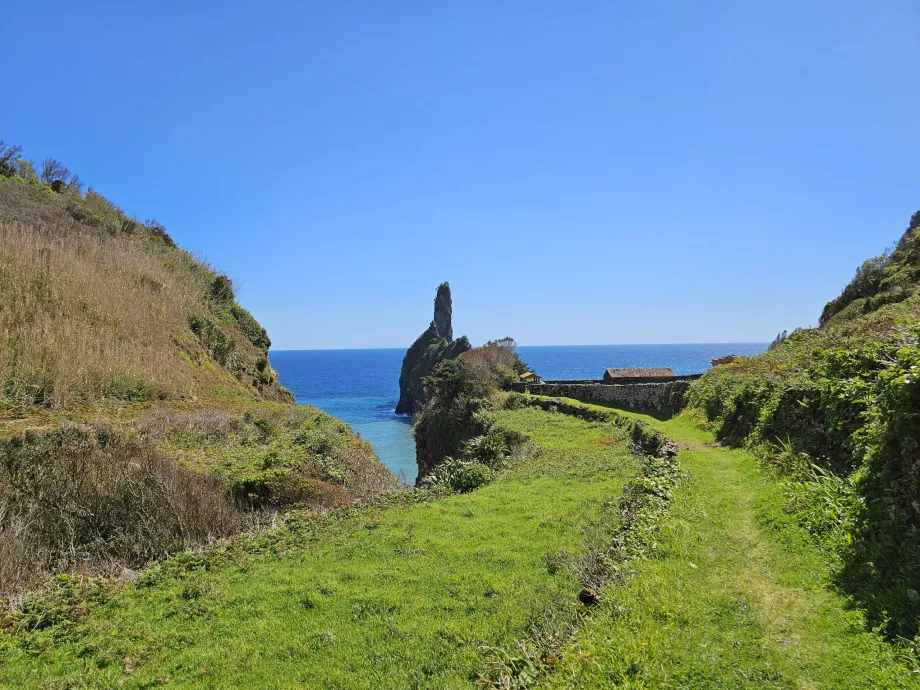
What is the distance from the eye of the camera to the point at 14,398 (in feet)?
49.8

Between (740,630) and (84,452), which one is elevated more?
(84,452)

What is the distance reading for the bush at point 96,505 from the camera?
9.00 m

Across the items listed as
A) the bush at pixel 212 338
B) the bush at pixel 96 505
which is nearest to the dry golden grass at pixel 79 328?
the bush at pixel 212 338

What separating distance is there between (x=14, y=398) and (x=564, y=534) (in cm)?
1652

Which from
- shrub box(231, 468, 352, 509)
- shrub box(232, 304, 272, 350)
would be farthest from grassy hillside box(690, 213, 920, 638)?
shrub box(232, 304, 272, 350)

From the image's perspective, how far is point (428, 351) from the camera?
112m

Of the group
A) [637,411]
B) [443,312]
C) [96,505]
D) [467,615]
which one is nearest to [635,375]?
[637,411]

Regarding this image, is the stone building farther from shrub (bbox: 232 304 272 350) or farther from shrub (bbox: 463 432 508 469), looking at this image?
shrub (bbox: 232 304 272 350)

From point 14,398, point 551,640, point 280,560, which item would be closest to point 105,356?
point 14,398

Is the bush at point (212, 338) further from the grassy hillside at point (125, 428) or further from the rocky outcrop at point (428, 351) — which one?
the rocky outcrop at point (428, 351)

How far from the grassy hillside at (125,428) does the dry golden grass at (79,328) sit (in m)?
0.05

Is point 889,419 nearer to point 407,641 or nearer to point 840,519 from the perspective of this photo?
point 840,519

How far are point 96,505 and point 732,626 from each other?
11.0 metres

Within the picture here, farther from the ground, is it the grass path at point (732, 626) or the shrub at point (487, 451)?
the grass path at point (732, 626)
